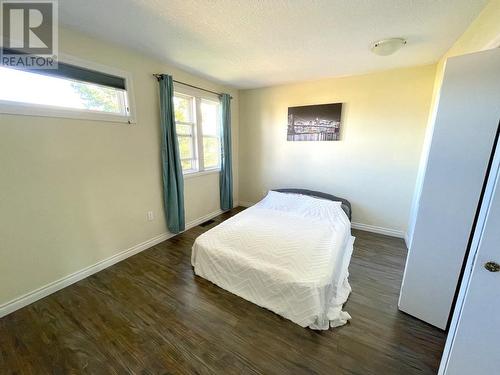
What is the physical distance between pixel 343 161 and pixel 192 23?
275cm

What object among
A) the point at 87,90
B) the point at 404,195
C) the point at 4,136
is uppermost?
the point at 87,90

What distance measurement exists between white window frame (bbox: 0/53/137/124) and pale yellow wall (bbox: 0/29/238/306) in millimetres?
48

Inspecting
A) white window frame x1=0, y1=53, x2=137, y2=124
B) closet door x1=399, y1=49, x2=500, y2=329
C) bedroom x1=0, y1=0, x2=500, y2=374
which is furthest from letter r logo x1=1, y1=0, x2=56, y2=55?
closet door x1=399, y1=49, x2=500, y2=329

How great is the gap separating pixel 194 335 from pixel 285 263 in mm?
895

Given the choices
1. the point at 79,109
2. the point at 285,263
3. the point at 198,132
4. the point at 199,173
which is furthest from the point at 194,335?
the point at 198,132


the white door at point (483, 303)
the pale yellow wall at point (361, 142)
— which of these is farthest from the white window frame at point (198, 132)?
the white door at point (483, 303)

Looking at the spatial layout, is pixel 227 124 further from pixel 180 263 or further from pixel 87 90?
pixel 180 263

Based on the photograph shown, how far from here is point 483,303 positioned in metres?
0.97

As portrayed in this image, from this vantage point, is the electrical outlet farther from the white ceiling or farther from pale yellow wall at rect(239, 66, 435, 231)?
pale yellow wall at rect(239, 66, 435, 231)

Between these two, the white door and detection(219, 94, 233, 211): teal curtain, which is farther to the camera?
detection(219, 94, 233, 211): teal curtain

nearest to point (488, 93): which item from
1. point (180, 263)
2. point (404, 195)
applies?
point (404, 195)

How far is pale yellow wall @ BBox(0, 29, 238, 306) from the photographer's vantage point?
170 centimetres

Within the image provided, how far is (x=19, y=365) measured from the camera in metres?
1.32

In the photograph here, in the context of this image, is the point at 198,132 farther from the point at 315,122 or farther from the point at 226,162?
the point at 315,122
